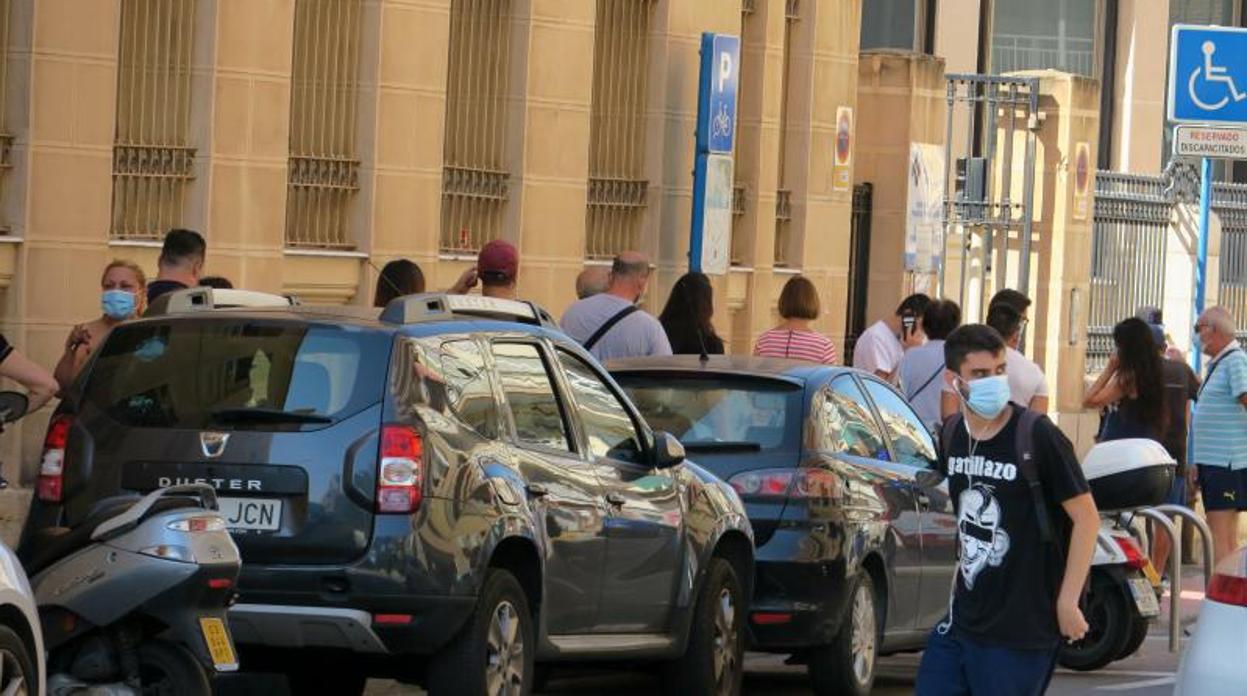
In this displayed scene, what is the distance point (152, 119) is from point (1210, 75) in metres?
7.86

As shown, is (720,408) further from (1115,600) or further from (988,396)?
(988,396)

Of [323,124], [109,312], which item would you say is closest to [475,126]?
[323,124]

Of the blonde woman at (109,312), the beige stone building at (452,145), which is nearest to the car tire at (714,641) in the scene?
the blonde woman at (109,312)

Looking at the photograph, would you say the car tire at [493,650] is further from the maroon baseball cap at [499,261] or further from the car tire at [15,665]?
the maroon baseball cap at [499,261]

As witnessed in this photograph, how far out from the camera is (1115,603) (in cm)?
1570

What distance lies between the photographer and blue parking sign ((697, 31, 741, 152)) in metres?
22.9

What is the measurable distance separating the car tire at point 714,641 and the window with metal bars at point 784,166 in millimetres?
13917

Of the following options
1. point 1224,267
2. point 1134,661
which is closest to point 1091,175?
point 1224,267

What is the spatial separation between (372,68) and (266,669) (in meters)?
9.21

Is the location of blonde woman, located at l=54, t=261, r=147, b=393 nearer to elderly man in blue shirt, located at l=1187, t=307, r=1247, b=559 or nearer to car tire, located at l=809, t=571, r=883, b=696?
car tire, located at l=809, t=571, r=883, b=696

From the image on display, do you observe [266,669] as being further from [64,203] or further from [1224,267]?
[1224,267]

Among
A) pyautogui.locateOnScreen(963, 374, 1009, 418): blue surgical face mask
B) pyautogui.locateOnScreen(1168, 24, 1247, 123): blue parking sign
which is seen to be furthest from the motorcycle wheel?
pyautogui.locateOnScreen(1168, 24, 1247, 123): blue parking sign

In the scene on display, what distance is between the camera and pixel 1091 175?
30.0 meters

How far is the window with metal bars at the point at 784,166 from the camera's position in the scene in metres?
26.8
